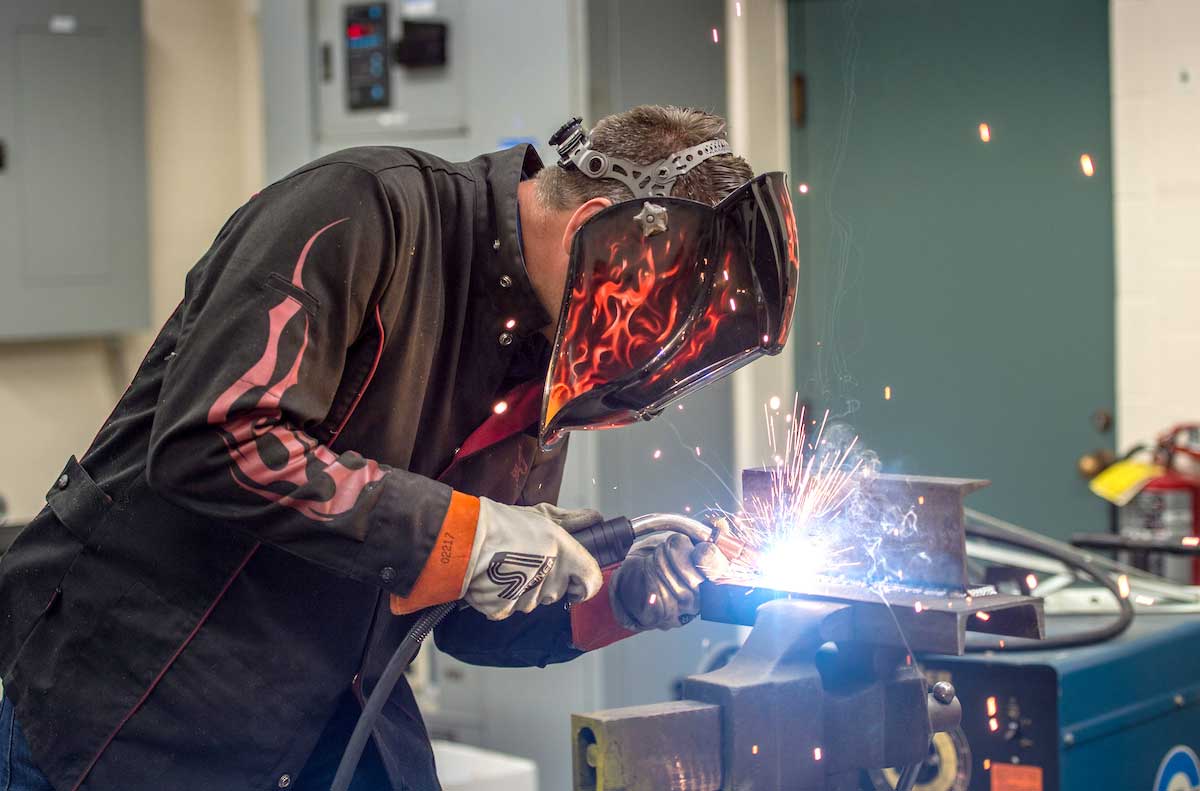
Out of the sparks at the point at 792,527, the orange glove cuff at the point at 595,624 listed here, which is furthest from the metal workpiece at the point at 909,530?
the orange glove cuff at the point at 595,624

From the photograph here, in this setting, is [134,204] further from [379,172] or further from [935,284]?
[379,172]

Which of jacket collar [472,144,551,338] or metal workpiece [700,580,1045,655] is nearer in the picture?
metal workpiece [700,580,1045,655]

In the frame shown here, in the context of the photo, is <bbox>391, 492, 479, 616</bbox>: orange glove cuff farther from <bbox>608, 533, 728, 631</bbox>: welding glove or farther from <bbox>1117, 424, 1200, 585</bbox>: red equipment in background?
<bbox>1117, 424, 1200, 585</bbox>: red equipment in background

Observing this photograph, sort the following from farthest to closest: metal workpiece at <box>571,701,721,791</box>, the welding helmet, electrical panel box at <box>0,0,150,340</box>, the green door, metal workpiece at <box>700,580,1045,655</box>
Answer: electrical panel box at <box>0,0,150,340</box>, the green door, the welding helmet, metal workpiece at <box>700,580,1045,655</box>, metal workpiece at <box>571,701,721,791</box>

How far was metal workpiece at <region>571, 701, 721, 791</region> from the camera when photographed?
3.83 ft

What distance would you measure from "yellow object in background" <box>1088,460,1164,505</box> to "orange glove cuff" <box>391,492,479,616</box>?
1.64 meters

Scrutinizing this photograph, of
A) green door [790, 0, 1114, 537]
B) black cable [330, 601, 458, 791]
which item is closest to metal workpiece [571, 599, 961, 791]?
black cable [330, 601, 458, 791]

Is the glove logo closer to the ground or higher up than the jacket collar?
closer to the ground

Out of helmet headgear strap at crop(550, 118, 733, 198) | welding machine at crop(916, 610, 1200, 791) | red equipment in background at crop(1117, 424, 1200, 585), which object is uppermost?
helmet headgear strap at crop(550, 118, 733, 198)

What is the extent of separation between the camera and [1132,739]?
5.93 feet

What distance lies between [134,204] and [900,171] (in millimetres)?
2095

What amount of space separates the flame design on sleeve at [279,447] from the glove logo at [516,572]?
5.8 inches

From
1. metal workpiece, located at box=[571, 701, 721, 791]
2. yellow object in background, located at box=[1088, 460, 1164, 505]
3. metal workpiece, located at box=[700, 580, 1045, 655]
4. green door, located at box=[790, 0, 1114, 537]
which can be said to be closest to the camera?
metal workpiece, located at box=[571, 701, 721, 791]

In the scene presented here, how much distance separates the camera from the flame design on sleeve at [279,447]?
47.7 inches
